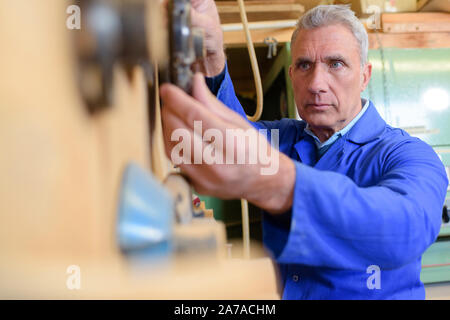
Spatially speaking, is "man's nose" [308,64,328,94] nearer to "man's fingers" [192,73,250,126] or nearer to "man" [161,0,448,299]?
"man" [161,0,448,299]

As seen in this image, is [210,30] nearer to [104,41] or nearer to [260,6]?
[104,41]

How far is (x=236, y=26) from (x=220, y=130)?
0.95m

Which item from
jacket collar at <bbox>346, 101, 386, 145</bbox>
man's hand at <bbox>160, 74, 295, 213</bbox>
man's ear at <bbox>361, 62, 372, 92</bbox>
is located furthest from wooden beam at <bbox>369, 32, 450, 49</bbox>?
man's hand at <bbox>160, 74, 295, 213</bbox>

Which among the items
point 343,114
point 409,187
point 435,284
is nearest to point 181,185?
point 409,187

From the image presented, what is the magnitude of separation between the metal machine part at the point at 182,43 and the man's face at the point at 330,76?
71 centimetres

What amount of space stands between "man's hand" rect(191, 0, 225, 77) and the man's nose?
0.96 ft

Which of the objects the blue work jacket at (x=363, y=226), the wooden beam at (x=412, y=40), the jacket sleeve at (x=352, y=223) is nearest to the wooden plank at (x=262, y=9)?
the wooden beam at (x=412, y=40)

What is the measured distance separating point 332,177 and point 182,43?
23cm

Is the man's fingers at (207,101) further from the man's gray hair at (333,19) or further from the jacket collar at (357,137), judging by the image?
the man's gray hair at (333,19)

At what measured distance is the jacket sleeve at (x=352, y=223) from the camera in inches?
14.9

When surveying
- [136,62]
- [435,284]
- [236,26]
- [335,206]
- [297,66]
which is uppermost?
[236,26]

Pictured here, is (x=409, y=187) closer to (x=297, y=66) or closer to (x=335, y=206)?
(x=335, y=206)

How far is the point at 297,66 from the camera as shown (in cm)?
104

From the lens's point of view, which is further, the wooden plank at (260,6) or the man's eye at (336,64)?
the wooden plank at (260,6)
